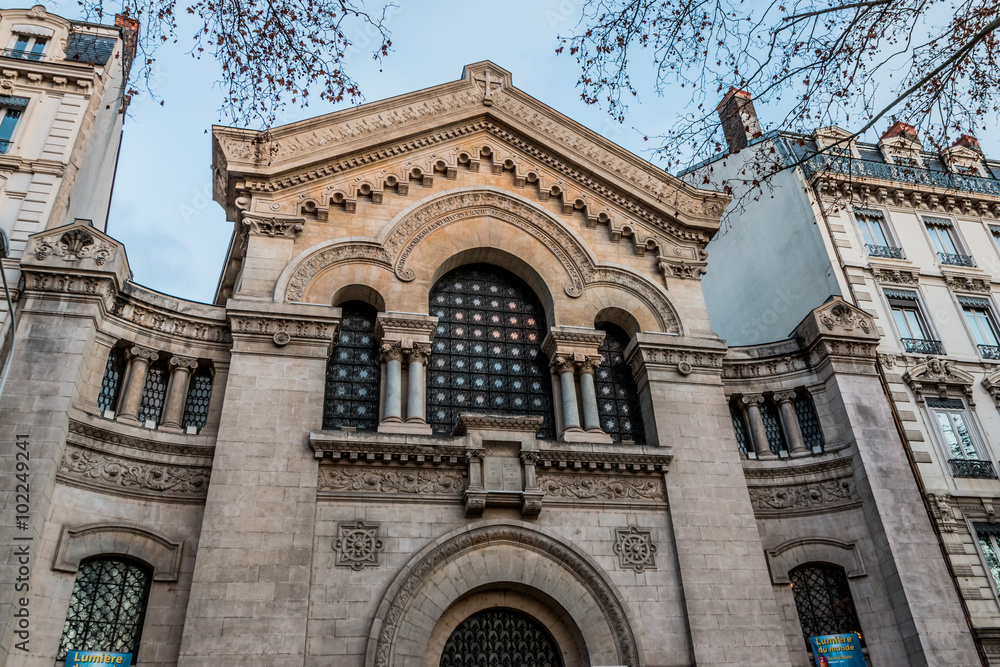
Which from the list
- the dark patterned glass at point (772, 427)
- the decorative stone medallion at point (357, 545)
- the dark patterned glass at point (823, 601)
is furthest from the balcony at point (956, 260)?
the decorative stone medallion at point (357, 545)

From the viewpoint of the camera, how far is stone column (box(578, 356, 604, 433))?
17750mm

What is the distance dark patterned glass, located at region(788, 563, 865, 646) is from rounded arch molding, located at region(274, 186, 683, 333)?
21.3 feet

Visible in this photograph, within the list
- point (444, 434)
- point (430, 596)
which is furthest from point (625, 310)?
point (430, 596)

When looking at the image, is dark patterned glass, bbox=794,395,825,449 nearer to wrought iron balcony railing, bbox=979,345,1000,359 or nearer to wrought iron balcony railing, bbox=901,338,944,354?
wrought iron balcony railing, bbox=901,338,944,354

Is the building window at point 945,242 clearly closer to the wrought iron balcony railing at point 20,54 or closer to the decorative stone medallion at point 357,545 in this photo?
the decorative stone medallion at point 357,545

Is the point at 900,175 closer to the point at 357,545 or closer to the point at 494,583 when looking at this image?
the point at 494,583

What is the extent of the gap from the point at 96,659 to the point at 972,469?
19990mm

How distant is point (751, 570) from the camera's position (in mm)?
16234

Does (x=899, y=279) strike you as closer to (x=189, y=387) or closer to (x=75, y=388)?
(x=189, y=387)

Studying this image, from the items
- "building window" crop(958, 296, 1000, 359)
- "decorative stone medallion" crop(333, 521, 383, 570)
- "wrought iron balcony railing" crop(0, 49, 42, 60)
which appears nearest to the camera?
"decorative stone medallion" crop(333, 521, 383, 570)

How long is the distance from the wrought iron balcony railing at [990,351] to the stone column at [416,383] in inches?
629

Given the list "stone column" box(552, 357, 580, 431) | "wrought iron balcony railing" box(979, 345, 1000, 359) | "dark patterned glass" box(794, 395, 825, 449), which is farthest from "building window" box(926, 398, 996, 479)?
"stone column" box(552, 357, 580, 431)

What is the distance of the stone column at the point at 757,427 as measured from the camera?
1887 centimetres

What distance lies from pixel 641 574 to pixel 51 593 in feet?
36.3
